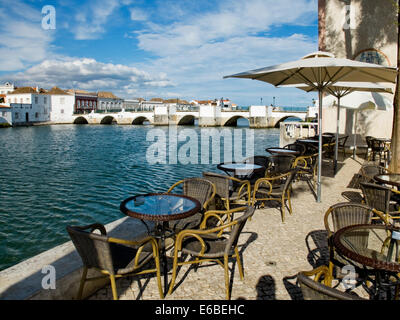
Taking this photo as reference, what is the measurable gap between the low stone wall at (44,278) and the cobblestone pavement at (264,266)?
222 millimetres

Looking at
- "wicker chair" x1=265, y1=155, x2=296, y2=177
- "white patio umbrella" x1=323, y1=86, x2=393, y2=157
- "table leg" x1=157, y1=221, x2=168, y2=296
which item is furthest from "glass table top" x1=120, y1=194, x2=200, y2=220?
"white patio umbrella" x1=323, y1=86, x2=393, y2=157

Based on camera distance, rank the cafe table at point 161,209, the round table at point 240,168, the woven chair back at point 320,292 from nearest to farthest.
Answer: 1. the woven chair back at point 320,292
2. the cafe table at point 161,209
3. the round table at point 240,168

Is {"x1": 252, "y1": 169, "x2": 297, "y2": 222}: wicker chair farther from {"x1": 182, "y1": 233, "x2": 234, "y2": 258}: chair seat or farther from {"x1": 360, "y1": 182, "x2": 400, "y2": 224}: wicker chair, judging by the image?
{"x1": 182, "y1": 233, "x2": 234, "y2": 258}: chair seat

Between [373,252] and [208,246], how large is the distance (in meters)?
1.39

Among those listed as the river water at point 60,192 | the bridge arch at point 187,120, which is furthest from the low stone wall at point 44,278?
the bridge arch at point 187,120

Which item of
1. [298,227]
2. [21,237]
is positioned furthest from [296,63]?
[21,237]

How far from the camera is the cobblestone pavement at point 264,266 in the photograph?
2889 millimetres

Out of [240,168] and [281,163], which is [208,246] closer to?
[240,168]

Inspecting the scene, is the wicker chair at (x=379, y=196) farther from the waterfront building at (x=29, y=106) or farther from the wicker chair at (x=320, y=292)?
the waterfront building at (x=29, y=106)

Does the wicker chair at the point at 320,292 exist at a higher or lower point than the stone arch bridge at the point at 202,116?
lower

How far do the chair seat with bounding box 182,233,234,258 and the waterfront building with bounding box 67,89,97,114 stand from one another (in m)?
76.2

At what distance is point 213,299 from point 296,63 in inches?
138

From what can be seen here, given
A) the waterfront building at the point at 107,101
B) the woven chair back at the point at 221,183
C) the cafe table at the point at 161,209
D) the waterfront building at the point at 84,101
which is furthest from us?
the waterfront building at the point at 107,101
